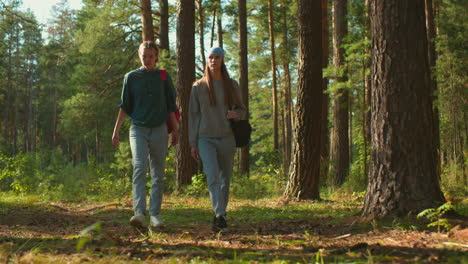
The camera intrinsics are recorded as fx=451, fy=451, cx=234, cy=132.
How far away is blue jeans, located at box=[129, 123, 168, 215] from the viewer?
5.43 m

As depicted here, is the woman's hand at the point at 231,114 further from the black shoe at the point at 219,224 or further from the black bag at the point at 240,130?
the black shoe at the point at 219,224

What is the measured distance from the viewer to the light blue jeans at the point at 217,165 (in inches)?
209

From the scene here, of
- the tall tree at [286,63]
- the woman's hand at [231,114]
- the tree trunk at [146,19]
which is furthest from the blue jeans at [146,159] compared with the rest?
the tall tree at [286,63]

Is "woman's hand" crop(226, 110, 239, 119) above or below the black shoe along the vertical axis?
above

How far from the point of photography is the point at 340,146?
14273mm

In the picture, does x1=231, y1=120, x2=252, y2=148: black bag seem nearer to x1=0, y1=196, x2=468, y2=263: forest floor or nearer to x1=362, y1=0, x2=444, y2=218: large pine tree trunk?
x1=0, y1=196, x2=468, y2=263: forest floor

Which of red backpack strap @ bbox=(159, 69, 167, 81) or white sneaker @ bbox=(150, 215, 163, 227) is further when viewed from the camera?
red backpack strap @ bbox=(159, 69, 167, 81)

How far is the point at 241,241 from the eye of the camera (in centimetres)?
454

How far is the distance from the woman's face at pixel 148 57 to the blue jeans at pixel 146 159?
76 centimetres

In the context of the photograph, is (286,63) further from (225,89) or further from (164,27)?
(225,89)

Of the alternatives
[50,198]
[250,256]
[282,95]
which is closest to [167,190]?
[50,198]

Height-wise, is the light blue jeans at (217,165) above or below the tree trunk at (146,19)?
below

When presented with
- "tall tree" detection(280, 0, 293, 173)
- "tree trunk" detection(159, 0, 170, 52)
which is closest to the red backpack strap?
"tree trunk" detection(159, 0, 170, 52)

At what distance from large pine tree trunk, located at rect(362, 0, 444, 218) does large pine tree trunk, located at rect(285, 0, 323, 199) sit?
3435 mm
